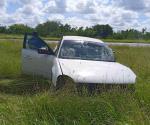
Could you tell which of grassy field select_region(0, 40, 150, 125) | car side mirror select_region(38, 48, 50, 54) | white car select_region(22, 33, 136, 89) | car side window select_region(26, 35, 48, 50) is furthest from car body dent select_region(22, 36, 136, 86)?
grassy field select_region(0, 40, 150, 125)

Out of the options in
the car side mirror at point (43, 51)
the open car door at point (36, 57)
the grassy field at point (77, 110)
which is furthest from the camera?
the open car door at point (36, 57)

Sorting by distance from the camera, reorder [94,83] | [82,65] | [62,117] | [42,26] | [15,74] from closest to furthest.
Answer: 1. [62,117]
2. [94,83]
3. [82,65]
4. [15,74]
5. [42,26]

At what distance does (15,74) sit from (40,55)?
2.81 meters

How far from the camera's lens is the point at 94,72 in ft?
28.1

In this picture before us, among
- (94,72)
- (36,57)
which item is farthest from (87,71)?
(36,57)

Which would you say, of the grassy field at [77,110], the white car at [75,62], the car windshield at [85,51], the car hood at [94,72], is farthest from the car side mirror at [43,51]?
the grassy field at [77,110]

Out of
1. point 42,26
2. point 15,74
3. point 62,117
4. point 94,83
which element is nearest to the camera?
point 62,117

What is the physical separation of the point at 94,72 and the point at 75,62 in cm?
88

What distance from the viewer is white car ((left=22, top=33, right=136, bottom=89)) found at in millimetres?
8484

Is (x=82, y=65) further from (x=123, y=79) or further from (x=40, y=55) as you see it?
(x=40, y=55)

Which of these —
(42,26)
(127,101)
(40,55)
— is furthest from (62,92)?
(42,26)

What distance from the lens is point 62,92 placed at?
7.19 meters

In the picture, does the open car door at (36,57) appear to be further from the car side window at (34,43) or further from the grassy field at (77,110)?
the grassy field at (77,110)

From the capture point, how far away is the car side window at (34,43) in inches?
433
